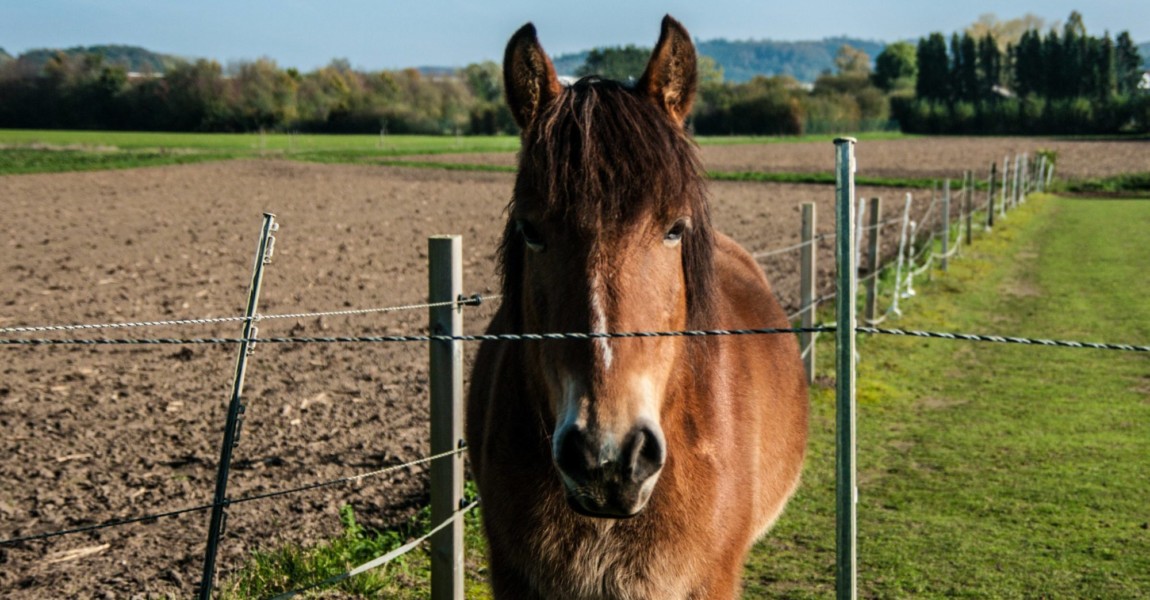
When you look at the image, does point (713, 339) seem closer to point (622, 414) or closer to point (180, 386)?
point (622, 414)

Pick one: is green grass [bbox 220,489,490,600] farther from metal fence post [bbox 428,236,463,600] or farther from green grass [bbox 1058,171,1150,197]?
green grass [bbox 1058,171,1150,197]

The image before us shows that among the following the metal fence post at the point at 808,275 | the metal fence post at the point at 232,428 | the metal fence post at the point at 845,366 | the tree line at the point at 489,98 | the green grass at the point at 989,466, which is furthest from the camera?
the tree line at the point at 489,98

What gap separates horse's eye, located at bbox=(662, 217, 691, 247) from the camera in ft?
8.09

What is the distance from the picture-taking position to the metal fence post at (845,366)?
256cm

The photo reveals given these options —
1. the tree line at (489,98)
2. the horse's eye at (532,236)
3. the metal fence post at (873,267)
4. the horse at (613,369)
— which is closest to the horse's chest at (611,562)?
the horse at (613,369)

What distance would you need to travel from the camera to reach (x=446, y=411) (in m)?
4.10

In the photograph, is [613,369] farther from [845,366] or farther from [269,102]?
[269,102]

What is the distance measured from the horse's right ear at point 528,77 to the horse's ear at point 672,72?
10.4 inches

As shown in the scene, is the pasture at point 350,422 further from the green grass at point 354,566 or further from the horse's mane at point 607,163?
the horse's mane at point 607,163

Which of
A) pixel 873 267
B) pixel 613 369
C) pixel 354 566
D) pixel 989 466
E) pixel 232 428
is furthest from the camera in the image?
pixel 873 267

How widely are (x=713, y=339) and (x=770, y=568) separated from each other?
2462 mm

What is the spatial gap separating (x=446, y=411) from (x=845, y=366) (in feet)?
6.64

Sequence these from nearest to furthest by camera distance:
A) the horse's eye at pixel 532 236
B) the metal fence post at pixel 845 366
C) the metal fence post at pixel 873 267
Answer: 1. the horse's eye at pixel 532 236
2. the metal fence post at pixel 845 366
3. the metal fence post at pixel 873 267

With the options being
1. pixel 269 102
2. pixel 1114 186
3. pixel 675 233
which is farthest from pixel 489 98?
pixel 675 233
